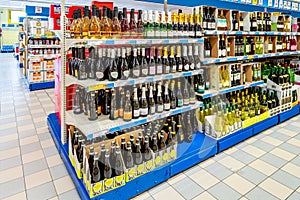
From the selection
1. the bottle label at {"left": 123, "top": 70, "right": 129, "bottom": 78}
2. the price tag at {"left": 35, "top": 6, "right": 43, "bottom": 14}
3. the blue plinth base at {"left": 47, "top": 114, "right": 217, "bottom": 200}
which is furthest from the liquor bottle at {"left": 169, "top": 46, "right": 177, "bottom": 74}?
the price tag at {"left": 35, "top": 6, "right": 43, "bottom": 14}

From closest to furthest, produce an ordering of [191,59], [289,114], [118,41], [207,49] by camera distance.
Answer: [118,41] → [191,59] → [207,49] → [289,114]

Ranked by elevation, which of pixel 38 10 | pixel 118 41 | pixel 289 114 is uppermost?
pixel 38 10

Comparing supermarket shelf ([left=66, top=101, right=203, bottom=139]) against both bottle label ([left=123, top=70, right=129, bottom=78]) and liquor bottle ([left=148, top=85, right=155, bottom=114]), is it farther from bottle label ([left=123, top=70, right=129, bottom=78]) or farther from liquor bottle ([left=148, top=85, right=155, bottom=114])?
bottle label ([left=123, top=70, right=129, bottom=78])

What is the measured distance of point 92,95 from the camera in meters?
2.17

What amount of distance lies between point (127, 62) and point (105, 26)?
387 mm

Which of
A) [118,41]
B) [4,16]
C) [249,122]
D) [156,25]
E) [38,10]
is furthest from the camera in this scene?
[4,16]

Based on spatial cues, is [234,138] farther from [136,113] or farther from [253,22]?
[253,22]

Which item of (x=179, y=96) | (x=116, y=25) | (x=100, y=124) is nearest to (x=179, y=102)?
(x=179, y=96)

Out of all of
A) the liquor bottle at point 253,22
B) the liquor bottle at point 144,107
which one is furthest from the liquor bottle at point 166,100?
the liquor bottle at point 253,22

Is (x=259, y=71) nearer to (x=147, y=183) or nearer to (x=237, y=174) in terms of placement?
(x=237, y=174)

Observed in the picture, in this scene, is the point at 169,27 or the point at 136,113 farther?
the point at 169,27

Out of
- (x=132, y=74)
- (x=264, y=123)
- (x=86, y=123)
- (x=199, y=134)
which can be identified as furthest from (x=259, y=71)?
(x=86, y=123)

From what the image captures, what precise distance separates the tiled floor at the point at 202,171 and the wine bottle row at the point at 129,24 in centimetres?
146

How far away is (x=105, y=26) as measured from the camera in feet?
6.75
